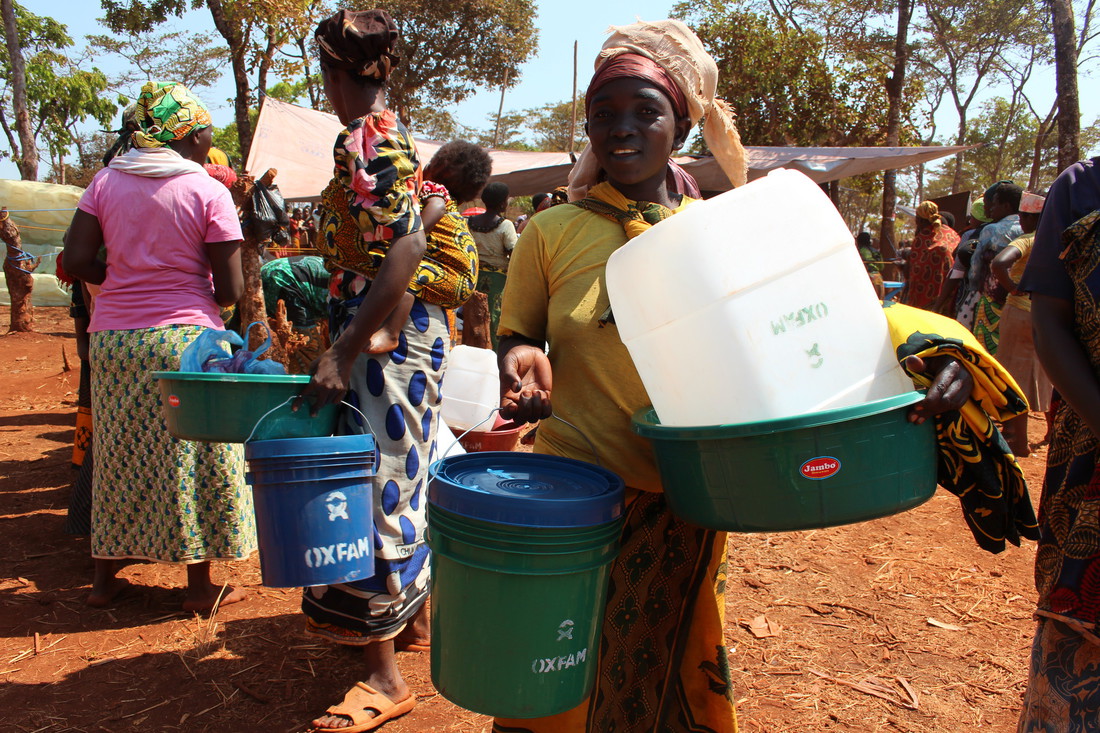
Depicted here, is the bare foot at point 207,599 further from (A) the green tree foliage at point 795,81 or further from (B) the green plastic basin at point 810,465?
(A) the green tree foliage at point 795,81

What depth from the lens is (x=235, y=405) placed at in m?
1.88

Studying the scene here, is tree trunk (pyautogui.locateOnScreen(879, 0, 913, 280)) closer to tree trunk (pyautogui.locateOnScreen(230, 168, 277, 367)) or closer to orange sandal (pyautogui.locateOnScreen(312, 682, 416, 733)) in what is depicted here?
tree trunk (pyautogui.locateOnScreen(230, 168, 277, 367))

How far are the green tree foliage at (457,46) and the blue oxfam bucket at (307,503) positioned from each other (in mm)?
18673

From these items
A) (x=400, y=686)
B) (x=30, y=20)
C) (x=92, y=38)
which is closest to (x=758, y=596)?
(x=400, y=686)

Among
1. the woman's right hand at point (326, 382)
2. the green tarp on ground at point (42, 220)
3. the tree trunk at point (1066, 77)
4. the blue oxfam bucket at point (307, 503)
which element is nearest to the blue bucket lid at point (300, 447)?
the blue oxfam bucket at point (307, 503)

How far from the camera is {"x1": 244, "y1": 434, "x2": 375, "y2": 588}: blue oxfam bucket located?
69.6 inches

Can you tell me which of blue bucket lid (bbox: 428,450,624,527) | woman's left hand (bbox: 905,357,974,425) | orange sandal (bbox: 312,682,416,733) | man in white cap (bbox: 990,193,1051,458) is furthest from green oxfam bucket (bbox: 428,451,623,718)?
man in white cap (bbox: 990,193,1051,458)

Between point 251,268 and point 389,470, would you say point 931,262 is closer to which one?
point 251,268

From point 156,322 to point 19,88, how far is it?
15.9 meters

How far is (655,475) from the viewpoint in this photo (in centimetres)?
165

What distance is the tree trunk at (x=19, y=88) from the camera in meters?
14.2

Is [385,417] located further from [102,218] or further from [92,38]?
[92,38]

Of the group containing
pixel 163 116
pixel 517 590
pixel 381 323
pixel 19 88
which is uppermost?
pixel 19 88

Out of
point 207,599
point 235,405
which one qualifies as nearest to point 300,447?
point 235,405
